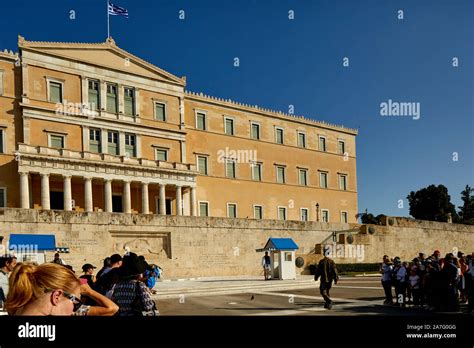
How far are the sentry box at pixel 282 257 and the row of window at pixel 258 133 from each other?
70.3ft

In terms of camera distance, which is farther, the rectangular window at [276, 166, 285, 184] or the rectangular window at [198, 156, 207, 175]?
the rectangular window at [276, 166, 285, 184]

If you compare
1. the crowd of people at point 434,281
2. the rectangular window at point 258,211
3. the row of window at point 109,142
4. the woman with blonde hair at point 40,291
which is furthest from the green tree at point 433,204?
the woman with blonde hair at point 40,291

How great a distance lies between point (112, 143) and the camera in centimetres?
3838

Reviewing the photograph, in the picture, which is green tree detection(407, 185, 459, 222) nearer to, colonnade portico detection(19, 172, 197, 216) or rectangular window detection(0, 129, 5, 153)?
colonnade portico detection(19, 172, 197, 216)

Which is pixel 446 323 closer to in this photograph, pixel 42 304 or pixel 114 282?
pixel 42 304

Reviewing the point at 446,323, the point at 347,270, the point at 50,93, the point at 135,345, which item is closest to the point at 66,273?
the point at 135,345

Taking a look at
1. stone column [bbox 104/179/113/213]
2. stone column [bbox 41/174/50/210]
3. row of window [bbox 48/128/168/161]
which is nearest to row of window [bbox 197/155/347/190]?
row of window [bbox 48/128/168/161]

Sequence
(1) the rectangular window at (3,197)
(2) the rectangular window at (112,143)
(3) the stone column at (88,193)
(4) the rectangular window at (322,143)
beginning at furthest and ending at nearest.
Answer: (4) the rectangular window at (322,143) → (2) the rectangular window at (112,143) → (3) the stone column at (88,193) → (1) the rectangular window at (3,197)

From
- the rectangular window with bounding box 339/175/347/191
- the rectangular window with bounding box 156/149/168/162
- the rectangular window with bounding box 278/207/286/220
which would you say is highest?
the rectangular window with bounding box 156/149/168/162

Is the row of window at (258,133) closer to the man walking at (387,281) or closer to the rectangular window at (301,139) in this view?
the rectangular window at (301,139)

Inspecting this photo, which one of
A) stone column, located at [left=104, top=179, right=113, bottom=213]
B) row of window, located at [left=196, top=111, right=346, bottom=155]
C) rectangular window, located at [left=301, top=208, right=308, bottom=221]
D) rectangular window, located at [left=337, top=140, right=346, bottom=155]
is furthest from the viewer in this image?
rectangular window, located at [left=337, top=140, right=346, bottom=155]

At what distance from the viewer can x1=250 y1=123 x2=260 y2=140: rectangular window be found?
159ft

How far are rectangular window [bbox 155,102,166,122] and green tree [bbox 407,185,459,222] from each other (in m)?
49.4

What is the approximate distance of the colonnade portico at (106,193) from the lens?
106 ft
